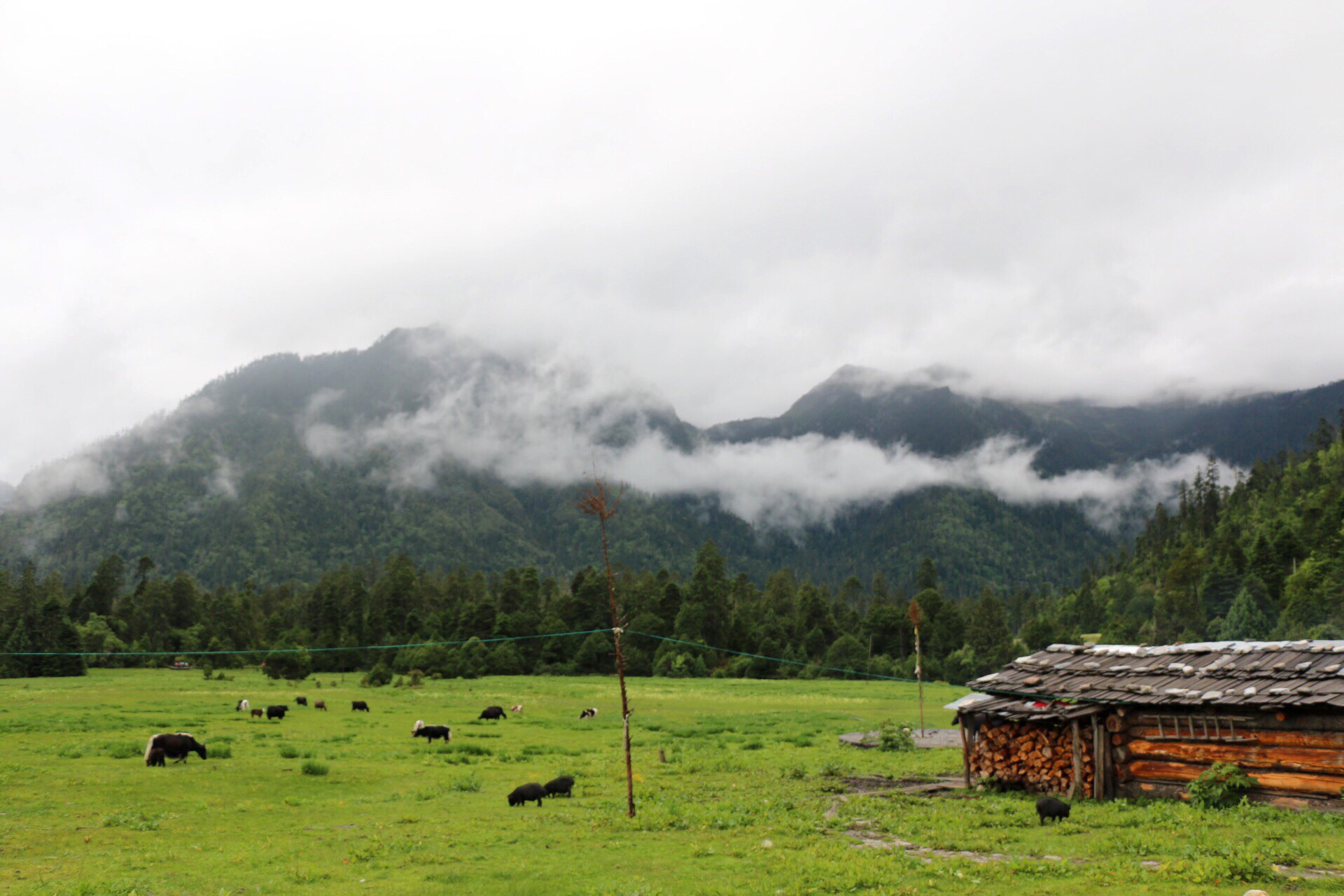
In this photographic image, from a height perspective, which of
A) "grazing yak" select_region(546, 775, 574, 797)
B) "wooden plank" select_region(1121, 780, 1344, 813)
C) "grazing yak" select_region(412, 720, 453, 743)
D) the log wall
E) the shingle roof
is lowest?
"grazing yak" select_region(412, 720, 453, 743)

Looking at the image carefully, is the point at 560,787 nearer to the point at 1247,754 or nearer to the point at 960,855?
the point at 960,855

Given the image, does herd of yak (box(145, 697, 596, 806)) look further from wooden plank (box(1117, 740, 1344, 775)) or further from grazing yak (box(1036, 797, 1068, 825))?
wooden plank (box(1117, 740, 1344, 775))

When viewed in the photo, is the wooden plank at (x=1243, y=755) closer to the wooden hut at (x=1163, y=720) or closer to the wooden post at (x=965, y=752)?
the wooden hut at (x=1163, y=720)

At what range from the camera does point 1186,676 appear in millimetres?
23094

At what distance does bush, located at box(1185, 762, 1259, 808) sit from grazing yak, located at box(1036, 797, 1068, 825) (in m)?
3.81

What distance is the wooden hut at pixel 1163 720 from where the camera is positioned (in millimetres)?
19891

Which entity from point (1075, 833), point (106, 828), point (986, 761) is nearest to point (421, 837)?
point (106, 828)

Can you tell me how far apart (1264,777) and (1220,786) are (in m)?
1.12

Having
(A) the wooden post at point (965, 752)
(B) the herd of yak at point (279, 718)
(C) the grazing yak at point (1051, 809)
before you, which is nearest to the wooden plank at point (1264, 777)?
(C) the grazing yak at point (1051, 809)

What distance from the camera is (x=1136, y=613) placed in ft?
561

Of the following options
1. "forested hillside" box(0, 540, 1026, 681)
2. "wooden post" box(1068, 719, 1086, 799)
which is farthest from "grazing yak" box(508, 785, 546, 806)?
"forested hillside" box(0, 540, 1026, 681)

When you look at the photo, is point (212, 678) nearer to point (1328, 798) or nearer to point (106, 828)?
point (106, 828)

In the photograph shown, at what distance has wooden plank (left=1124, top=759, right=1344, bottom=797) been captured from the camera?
19.4 metres

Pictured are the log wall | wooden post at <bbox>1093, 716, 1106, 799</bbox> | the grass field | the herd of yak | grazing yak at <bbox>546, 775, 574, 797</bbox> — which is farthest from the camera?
grazing yak at <bbox>546, 775, 574, 797</bbox>
